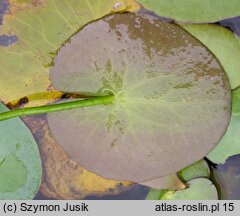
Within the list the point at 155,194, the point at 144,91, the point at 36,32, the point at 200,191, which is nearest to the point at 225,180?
the point at 200,191

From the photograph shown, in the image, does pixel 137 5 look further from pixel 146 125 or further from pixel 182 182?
pixel 182 182

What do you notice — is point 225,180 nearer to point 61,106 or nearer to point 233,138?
point 233,138

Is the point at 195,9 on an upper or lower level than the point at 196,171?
upper

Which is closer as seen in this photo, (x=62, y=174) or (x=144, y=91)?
(x=144, y=91)

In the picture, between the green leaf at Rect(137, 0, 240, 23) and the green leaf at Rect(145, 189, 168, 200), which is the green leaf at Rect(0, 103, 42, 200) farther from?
the green leaf at Rect(137, 0, 240, 23)

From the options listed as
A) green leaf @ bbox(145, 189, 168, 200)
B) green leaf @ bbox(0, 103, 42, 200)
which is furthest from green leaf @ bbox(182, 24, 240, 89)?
green leaf @ bbox(0, 103, 42, 200)

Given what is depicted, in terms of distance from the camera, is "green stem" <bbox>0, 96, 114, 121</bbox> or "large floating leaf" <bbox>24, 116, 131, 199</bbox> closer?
"green stem" <bbox>0, 96, 114, 121</bbox>

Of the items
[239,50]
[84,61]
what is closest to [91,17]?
[84,61]
